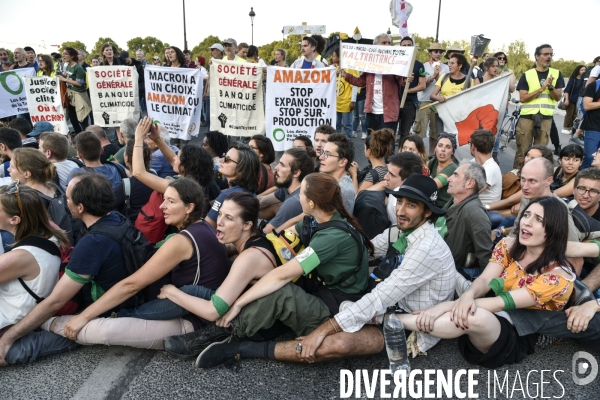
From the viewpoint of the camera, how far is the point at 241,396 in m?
3.04

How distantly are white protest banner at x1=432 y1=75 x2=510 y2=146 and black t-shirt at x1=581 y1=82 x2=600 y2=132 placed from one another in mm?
1364

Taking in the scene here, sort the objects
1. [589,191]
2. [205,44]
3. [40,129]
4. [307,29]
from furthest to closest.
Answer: [205,44] < [307,29] < [40,129] < [589,191]

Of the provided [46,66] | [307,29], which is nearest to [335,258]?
[46,66]

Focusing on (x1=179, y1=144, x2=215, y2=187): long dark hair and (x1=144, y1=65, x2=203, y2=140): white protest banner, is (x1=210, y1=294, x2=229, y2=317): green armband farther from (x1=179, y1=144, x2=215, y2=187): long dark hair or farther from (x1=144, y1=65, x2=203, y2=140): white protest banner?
(x1=144, y1=65, x2=203, y2=140): white protest banner

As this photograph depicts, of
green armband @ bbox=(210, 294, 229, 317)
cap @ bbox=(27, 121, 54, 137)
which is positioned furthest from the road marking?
cap @ bbox=(27, 121, 54, 137)

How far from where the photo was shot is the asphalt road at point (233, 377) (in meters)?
3.08

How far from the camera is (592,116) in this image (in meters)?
7.70

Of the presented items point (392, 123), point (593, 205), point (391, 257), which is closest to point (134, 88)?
point (392, 123)

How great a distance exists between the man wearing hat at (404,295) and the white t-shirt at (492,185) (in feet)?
7.51

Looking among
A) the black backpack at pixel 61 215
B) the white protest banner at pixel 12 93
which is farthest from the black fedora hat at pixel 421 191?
the white protest banner at pixel 12 93

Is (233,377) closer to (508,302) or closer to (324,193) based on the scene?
(324,193)

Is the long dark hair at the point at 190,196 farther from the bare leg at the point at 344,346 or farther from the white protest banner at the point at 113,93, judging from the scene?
the white protest banner at the point at 113,93

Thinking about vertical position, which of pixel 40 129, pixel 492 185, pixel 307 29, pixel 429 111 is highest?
pixel 307 29

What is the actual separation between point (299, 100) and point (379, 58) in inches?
71.8
